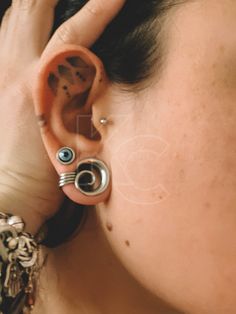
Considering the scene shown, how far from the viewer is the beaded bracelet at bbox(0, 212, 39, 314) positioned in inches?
32.2

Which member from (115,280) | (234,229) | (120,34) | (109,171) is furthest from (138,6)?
(115,280)

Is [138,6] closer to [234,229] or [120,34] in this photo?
[120,34]

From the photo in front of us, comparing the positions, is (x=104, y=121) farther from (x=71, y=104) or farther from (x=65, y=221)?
(x=65, y=221)

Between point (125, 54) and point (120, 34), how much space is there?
42mm

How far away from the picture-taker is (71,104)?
3.05 ft

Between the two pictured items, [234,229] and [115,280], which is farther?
[115,280]

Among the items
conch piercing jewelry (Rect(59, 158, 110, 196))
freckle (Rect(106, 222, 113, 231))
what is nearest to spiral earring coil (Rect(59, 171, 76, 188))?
conch piercing jewelry (Rect(59, 158, 110, 196))

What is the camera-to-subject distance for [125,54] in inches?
35.2

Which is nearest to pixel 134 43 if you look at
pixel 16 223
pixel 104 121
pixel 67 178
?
pixel 104 121

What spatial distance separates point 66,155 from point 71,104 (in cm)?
10

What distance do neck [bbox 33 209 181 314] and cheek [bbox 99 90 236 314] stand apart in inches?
5.1

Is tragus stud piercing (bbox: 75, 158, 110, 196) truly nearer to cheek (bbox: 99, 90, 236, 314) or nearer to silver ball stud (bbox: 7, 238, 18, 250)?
cheek (bbox: 99, 90, 236, 314)

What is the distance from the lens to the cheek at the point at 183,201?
0.83 metres

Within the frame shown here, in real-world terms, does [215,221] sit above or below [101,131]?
below
